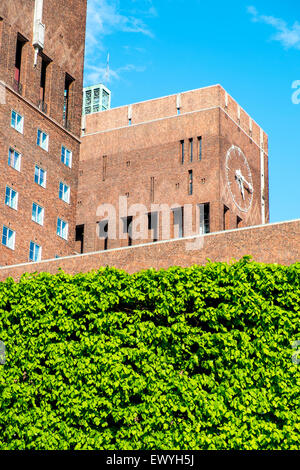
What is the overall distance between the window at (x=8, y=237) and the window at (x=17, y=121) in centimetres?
733

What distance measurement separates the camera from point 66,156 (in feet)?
177

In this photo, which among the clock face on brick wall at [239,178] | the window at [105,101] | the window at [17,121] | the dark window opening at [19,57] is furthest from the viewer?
the window at [105,101]

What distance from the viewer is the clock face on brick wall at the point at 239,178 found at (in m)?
66.4

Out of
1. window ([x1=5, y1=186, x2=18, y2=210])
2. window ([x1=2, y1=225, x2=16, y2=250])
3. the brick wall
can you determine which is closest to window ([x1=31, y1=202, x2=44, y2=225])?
window ([x1=5, y1=186, x2=18, y2=210])

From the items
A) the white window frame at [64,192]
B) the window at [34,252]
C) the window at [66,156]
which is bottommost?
the window at [34,252]

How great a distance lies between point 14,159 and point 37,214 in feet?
13.4

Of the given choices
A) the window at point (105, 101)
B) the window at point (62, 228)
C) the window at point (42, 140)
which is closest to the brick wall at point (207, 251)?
the window at point (62, 228)

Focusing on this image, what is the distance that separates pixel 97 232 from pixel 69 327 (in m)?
41.9

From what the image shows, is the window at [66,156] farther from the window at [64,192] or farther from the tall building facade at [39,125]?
the window at [64,192]

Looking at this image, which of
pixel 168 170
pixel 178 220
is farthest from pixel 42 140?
pixel 178 220
